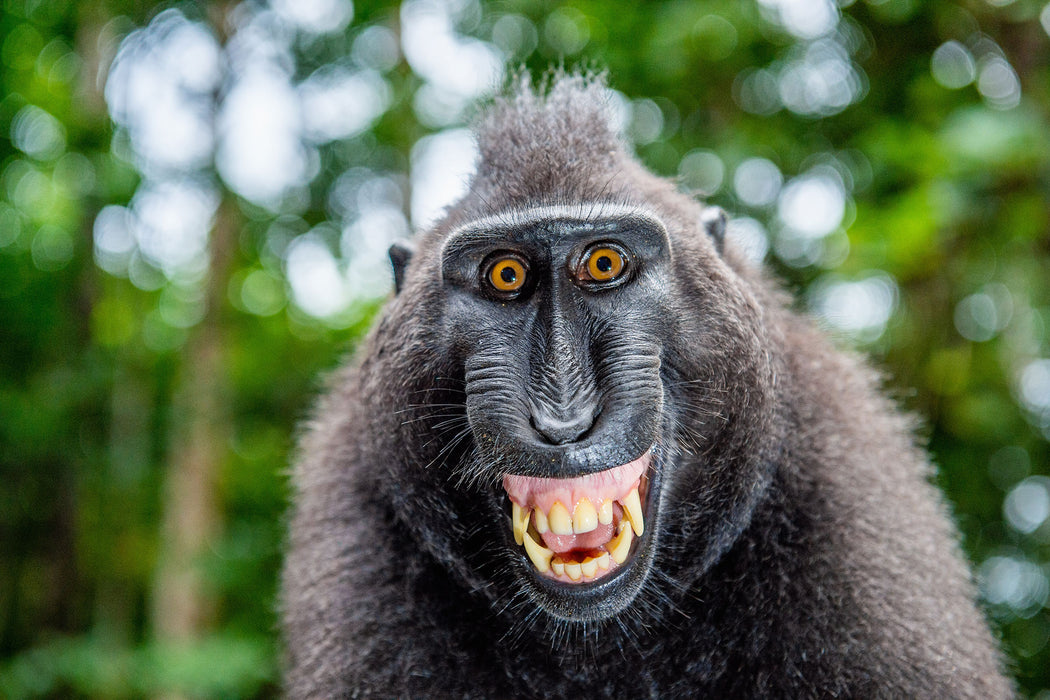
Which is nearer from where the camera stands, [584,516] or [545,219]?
[584,516]

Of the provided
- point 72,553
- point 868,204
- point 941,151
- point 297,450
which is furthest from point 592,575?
point 72,553

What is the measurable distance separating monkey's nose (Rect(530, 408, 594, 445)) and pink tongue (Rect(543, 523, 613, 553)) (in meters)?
0.36

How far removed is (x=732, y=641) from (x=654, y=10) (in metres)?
5.60

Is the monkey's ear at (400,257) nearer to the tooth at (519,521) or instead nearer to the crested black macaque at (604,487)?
the crested black macaque at (604,487)

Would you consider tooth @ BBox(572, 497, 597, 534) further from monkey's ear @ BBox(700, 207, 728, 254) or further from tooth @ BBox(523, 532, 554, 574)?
monkey's ear @ BBox(700, 207, 728, 254)

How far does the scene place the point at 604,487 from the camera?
2.49 m

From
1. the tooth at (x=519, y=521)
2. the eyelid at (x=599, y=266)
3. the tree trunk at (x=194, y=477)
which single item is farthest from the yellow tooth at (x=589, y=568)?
the tree trunk at (x=194, y=477)

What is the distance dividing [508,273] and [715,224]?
3.38 ft

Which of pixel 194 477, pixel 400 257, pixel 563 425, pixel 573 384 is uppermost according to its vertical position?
pixel 400 257

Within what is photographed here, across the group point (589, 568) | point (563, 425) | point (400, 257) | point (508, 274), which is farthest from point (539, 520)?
point (400, 257)

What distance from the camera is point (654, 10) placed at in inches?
279

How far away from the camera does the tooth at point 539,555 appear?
2.56 m

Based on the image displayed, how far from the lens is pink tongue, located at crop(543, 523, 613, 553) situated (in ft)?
8.38

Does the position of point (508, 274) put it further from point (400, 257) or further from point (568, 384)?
Result: point (400, 257)
